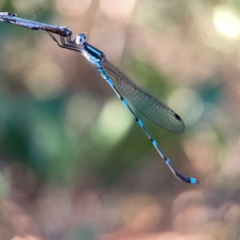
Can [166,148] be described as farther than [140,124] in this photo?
Yes

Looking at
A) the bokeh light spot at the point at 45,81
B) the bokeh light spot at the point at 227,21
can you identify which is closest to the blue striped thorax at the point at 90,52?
the bokeh light spot at the point at 45,81

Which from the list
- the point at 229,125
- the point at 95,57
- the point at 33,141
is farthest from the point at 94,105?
the point at 229,125

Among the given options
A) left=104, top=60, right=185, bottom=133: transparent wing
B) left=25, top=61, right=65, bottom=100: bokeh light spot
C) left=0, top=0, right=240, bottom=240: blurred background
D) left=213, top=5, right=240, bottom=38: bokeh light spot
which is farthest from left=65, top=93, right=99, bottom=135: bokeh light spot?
left=213, top=5, right=240, bottom=38: bokeh light spot

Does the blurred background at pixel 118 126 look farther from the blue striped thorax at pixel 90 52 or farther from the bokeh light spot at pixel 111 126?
the blue striped thorax at pixel 90 52

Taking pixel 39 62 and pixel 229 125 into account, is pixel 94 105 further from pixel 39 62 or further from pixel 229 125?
pixel 229 125

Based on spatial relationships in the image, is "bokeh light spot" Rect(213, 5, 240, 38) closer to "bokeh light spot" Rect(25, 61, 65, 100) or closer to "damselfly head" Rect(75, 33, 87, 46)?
"damselfly head" Rect(75, 33, 87, 46)
